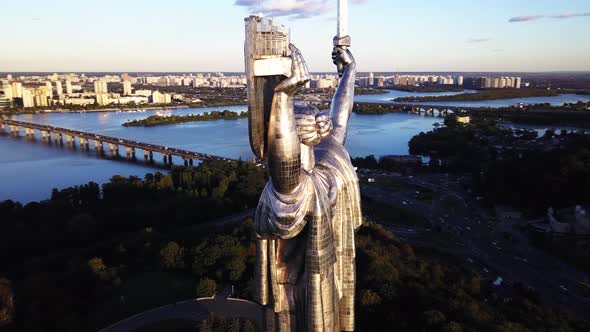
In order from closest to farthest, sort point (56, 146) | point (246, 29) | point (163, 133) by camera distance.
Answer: point (246, 29)
point (56, 146)
point (163, 133)

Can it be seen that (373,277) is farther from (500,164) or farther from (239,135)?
(239,135)

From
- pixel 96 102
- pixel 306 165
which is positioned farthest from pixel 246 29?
pixel 96 102

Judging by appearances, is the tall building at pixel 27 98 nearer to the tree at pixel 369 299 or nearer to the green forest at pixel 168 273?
the green forest at pixel 168 273

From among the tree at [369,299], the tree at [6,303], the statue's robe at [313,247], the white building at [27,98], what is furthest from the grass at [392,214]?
the white building at [27,98]

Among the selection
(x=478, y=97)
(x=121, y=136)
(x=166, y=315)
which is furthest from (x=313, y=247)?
(x=478, y=97)

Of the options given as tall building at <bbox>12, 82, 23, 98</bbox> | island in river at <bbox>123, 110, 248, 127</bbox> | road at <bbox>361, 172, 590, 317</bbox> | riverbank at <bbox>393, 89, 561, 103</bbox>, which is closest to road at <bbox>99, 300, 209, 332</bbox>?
road at <bbox>361, 172, 590, 317</bbox>

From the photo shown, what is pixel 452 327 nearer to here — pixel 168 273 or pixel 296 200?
pixel 296 200
